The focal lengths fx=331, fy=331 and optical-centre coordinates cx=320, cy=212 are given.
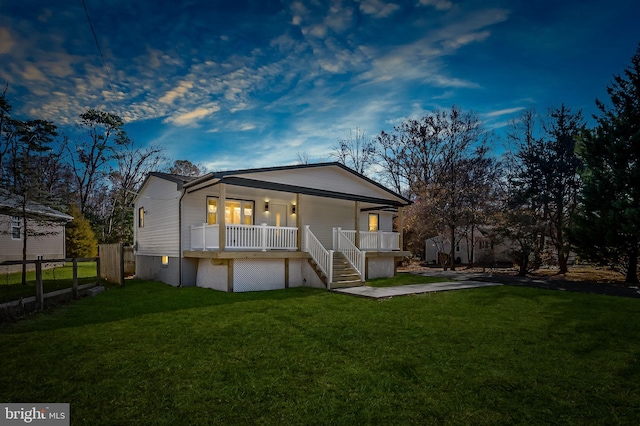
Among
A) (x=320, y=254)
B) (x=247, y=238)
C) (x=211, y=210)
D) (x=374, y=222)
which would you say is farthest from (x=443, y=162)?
(x=247, y=238)

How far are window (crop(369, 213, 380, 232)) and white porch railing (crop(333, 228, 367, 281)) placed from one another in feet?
20.8

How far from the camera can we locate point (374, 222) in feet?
69.5

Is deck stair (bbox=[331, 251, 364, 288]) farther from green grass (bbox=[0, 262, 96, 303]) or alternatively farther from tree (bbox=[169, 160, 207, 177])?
tree (bbox=[169, 160, 207, 177])

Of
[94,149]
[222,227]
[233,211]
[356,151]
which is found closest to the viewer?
[222,227]

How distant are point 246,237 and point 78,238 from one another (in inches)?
797

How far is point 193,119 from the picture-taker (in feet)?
62.4

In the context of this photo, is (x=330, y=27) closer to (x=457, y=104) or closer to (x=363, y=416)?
(x=363, y=416)

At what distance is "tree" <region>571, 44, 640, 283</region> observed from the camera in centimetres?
1451

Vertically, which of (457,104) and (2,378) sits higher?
(457,104)

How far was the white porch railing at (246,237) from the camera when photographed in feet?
39.7

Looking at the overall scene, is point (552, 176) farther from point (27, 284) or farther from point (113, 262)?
point (27, 284)

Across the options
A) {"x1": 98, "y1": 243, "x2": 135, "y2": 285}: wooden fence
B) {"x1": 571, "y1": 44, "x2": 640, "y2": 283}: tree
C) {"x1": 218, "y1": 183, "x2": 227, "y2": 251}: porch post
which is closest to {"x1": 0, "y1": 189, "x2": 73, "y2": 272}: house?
{"x1": 98, "y1": 243, "x2": 135, "y2": 285}: wooden fence

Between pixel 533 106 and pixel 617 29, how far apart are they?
1115 centimetres

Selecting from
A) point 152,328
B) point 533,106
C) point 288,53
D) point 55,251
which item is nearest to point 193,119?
point 288,53
